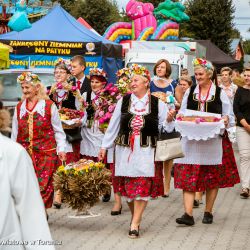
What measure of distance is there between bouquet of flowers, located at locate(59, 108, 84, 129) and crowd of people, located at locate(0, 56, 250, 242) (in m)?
0.07

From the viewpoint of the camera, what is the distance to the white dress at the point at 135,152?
8.11 meters

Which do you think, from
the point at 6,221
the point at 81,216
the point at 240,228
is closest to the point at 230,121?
the point at 240,228

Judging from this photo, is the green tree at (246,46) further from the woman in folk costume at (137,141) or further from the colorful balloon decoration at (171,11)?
the woman in folk costume at (137,141)

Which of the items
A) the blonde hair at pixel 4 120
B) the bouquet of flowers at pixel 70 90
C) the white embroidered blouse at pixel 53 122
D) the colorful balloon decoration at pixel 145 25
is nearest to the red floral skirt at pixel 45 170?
the white embroidered blouse at pixel 53 122

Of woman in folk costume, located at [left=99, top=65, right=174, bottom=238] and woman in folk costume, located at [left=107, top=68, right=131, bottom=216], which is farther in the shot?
woman in folk costume, located at [left=107, top=68, right=131, bottom=216]

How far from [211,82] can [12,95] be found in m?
6.90

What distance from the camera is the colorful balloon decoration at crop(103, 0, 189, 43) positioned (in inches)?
1391

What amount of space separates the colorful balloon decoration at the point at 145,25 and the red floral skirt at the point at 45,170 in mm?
26150

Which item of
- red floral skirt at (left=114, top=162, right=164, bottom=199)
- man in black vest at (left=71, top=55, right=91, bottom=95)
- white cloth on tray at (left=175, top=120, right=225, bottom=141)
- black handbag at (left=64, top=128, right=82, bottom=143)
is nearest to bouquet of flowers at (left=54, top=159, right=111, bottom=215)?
red floral skirt at (left=114, top=162, right=164, bottom=199)

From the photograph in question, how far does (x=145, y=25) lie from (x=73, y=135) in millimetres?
27731

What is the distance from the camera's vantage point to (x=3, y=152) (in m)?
3.17

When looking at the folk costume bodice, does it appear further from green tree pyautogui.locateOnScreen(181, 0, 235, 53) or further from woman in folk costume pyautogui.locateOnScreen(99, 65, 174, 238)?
green tree pyautogui.locateOnScreen(181, 0, 235, 53)

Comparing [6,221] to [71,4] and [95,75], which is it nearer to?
[95,75]

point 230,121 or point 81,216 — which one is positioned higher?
point 230,121
